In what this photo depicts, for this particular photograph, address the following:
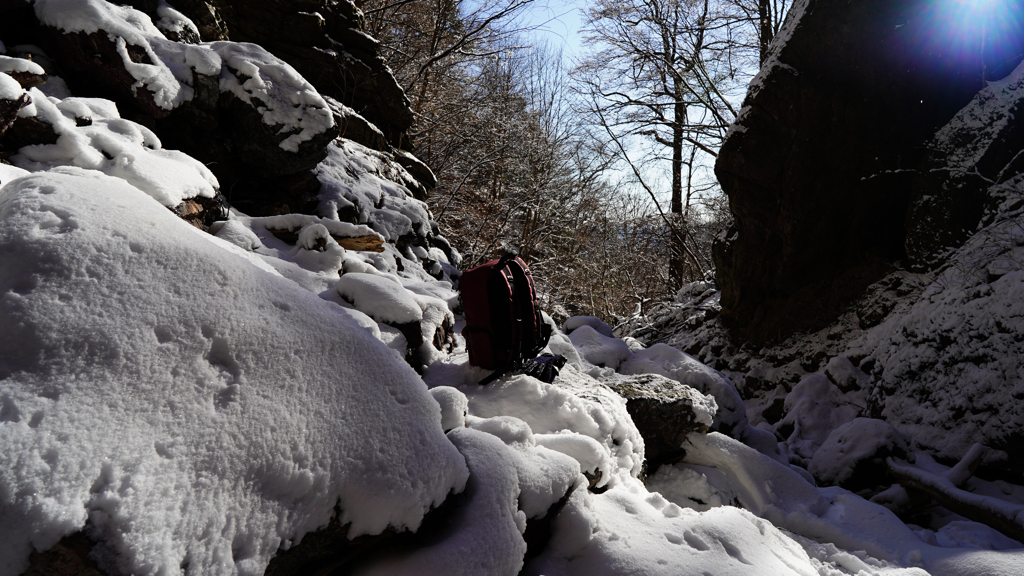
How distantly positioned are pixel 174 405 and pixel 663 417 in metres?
3.06

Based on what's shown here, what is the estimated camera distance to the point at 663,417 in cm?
351

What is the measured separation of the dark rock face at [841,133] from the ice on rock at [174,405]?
7.07 meters

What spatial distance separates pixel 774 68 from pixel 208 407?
7929 mm

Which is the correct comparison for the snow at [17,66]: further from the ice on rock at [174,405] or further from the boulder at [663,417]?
the boulder at [663,417]

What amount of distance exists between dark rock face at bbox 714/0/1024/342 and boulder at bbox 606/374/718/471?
14.9ft

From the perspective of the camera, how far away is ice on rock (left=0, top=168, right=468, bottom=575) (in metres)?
0.98

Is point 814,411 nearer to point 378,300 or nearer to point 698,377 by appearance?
point 698,377

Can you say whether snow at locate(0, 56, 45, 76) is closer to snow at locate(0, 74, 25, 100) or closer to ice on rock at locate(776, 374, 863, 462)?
snow at locate(0, 74, 25, 100)

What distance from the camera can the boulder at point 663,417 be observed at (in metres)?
3.46

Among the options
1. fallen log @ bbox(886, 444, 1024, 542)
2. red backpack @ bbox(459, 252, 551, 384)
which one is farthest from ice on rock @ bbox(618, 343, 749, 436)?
red backpack @ bbox(459, 252, 551, 384)

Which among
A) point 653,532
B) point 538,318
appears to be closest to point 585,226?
point 538,318

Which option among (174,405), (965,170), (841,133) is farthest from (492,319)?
(841,133)

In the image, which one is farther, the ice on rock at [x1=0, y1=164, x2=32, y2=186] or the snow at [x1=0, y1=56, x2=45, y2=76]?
the snow at [x1=0, y1=56, x2=45, y2=76]

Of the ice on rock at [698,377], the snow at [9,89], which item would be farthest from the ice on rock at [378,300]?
the ice on rock at [698,377]
